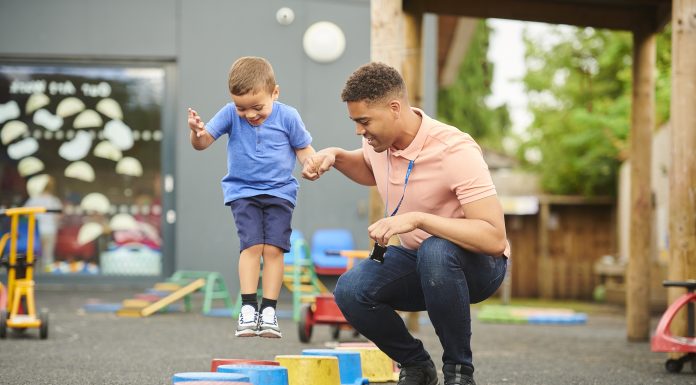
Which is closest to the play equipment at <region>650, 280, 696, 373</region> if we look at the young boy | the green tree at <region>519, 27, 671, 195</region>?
the young boy

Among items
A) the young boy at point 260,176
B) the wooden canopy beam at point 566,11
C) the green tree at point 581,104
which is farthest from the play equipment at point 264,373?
the green tree at point 581,104

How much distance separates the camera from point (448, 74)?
1902 centimetres

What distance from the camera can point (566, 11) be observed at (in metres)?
8.62

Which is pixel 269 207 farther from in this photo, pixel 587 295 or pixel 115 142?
pixel 587 295

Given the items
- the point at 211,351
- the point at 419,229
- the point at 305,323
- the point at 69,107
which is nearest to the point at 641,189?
the point at 305,323

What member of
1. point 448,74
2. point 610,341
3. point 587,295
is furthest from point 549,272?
point 610,341

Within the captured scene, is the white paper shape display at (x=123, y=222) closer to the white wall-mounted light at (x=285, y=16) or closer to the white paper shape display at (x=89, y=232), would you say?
the white paper shape display at (x=89, y=232)

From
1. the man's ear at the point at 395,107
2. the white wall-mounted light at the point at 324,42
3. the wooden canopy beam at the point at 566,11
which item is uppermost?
the white wall-mounted light at the point at 324,42

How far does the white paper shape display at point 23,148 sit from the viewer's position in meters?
12.2

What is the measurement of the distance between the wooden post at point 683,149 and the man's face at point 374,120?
3.05 meters

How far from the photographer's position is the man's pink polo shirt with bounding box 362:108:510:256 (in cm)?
406

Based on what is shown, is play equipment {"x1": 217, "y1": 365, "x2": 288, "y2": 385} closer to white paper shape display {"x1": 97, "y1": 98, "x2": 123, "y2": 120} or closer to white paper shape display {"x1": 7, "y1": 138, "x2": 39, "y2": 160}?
white paper shape display {"x1": 97, "y1": 98, "x2": 123, "y2": 120}

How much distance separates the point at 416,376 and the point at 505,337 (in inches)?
171

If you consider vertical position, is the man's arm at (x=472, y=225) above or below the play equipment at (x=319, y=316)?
above
